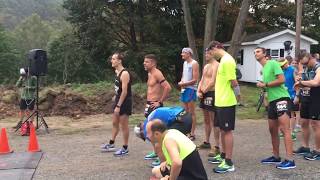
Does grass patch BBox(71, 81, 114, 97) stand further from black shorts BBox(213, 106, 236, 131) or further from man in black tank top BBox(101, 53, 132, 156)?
black shorts BBox(213, 106, 236, 131)

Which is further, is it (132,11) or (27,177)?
(132,11)

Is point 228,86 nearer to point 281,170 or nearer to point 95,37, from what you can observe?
point 281,170

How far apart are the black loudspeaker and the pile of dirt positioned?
3.80m

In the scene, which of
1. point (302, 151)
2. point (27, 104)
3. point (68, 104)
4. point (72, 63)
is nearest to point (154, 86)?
point (302, 151)

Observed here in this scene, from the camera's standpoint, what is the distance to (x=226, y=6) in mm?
34094

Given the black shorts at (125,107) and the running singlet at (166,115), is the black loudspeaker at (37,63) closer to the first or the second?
the black shorts at (125,107)

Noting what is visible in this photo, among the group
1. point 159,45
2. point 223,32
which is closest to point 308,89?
point 159,45

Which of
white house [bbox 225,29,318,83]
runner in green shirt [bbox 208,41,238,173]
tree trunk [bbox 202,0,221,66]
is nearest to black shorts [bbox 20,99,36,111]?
runner in green shirt [bbox 208,41,238,173]

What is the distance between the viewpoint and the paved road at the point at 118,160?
699 centimetres

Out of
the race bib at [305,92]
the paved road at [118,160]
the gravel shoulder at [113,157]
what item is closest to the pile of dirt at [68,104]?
the gravel shoulder at [113,157]

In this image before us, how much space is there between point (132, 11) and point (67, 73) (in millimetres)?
13478

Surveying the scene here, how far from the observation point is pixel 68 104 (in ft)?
53.2

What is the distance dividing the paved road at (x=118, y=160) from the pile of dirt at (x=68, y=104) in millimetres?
4416

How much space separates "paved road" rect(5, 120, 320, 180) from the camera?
22.9 feet
